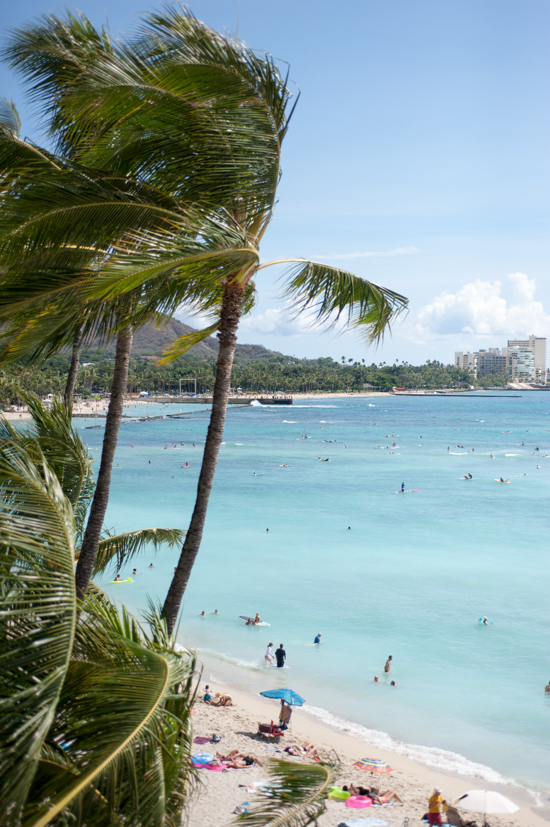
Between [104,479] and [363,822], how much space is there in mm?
6627

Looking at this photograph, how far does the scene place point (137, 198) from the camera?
5262 mm

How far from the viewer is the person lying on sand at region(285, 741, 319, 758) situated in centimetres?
1153

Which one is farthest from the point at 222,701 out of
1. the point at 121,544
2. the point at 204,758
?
the point at 121,544

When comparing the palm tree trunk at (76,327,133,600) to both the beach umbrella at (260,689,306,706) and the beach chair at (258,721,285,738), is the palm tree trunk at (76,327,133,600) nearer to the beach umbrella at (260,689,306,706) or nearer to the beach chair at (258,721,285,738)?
the beach chair at (258,721,285,738)

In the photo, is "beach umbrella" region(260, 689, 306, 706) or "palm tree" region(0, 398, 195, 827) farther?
"beach umbrella" region(260, 689, 306, 706)

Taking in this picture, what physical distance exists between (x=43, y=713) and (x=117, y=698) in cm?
→ 51

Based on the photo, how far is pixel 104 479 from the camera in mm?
7973

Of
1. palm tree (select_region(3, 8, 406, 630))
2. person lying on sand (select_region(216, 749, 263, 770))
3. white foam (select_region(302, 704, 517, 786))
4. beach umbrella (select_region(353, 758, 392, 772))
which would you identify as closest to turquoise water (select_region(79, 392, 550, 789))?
white foam (select_region(302, 704, 517, 786))

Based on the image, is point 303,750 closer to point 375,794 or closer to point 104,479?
point 375,794

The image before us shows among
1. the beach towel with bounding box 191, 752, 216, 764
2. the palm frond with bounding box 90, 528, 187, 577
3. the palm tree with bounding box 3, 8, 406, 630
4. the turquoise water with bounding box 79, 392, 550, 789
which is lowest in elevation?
the turquoise water with bounding box 79, 392, 550, 789

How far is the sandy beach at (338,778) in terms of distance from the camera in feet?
32.0

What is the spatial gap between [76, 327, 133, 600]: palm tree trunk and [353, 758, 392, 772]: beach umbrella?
23.9ft

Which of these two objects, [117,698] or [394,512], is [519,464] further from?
[117,698]

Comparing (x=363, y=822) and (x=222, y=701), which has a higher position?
(x=363, y=822)
